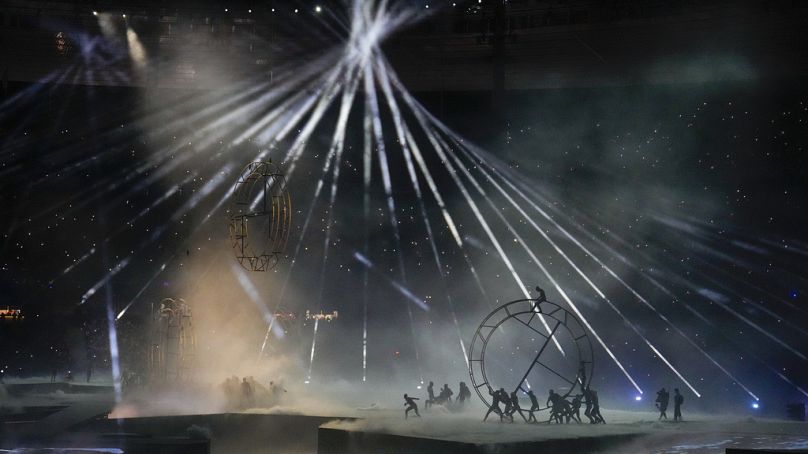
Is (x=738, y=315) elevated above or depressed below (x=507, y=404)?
above

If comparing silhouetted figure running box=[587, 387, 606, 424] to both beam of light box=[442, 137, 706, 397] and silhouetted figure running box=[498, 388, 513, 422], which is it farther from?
beam of light box=[442, 137, 706, 397]

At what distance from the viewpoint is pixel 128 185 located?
31.2 meters

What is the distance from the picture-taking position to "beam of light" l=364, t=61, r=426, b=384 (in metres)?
29.4

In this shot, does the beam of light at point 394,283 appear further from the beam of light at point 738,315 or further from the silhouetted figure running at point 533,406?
the silhouetted figure running at point 533,406

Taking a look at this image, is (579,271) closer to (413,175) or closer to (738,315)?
(738,315)

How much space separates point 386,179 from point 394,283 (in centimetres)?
427

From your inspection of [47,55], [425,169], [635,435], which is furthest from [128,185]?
[635,435]

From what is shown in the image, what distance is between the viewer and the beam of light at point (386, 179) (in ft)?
96.4

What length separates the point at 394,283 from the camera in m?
32.8

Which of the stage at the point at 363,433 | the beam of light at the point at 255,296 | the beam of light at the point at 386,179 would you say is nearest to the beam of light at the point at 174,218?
the beam of light at the point at 255,296

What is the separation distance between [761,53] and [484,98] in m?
9.87

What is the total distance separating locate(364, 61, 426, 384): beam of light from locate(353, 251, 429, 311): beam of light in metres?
0.28

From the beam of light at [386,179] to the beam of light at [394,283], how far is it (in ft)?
0.93

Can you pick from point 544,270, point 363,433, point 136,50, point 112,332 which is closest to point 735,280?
point 544,270
